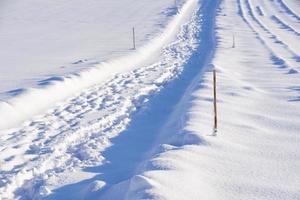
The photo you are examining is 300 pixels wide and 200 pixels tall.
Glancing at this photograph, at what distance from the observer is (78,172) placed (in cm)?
615

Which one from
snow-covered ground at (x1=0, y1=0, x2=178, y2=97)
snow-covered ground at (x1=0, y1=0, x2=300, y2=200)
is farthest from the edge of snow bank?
snow-covered ground at (x1=0, y1=0, x2=178, y2=97)

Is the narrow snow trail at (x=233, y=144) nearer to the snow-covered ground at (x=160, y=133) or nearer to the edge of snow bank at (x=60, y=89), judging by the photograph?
the snow-covered ground at (x=160, y=133)

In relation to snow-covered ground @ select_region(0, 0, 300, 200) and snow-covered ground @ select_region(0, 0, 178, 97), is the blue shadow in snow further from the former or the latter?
snow-covered ground @ select_region(0, 0, 178, 97)

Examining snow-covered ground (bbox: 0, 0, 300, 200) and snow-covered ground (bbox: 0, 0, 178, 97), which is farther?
snow-covered ground (bbox: 0, 0, 178, 97)

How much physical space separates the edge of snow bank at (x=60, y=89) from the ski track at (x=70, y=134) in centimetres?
27

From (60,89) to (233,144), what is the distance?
4.64m

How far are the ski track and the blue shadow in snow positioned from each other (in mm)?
157

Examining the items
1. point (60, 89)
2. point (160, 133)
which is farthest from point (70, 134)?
point (60, 89)

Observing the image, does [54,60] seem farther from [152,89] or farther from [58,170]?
[58,170]

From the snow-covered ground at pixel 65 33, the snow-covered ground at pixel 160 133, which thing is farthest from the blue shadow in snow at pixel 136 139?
the snow-covered ground at pixel 65 33

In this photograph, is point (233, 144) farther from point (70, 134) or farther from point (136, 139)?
point (70, 134)

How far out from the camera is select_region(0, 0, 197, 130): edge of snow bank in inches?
331

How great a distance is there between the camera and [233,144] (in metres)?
6.36

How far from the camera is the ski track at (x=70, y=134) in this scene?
6059 mm
